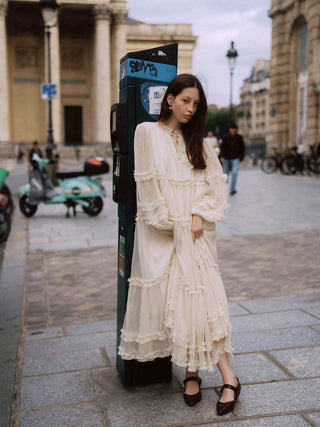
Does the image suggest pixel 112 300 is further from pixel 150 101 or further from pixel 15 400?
pixel 150 101

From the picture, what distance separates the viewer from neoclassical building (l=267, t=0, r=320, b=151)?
22781 millimetres

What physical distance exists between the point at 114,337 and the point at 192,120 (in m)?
1.91

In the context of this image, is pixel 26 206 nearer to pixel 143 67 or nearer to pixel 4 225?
pixel 4 225

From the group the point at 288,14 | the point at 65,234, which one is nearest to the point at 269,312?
the point at 65,234

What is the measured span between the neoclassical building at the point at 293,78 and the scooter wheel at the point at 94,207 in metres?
14.5

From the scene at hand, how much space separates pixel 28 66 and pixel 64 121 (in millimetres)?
5934

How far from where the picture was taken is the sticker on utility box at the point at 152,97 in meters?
2.87

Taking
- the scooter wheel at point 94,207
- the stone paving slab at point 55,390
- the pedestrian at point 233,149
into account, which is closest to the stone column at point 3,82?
the pedestrian at point 233,149

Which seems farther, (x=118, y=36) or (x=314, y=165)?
(x=118, y=36)

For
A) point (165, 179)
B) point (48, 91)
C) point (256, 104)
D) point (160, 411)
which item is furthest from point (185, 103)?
point (256, 104)

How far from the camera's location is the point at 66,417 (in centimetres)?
275

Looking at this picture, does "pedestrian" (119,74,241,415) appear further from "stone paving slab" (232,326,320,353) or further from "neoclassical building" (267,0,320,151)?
"neoclassical building" (267,0,320,151)

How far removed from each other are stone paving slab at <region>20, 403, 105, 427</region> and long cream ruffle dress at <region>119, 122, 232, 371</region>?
358 millimetres

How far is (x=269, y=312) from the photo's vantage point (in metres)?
4.40
